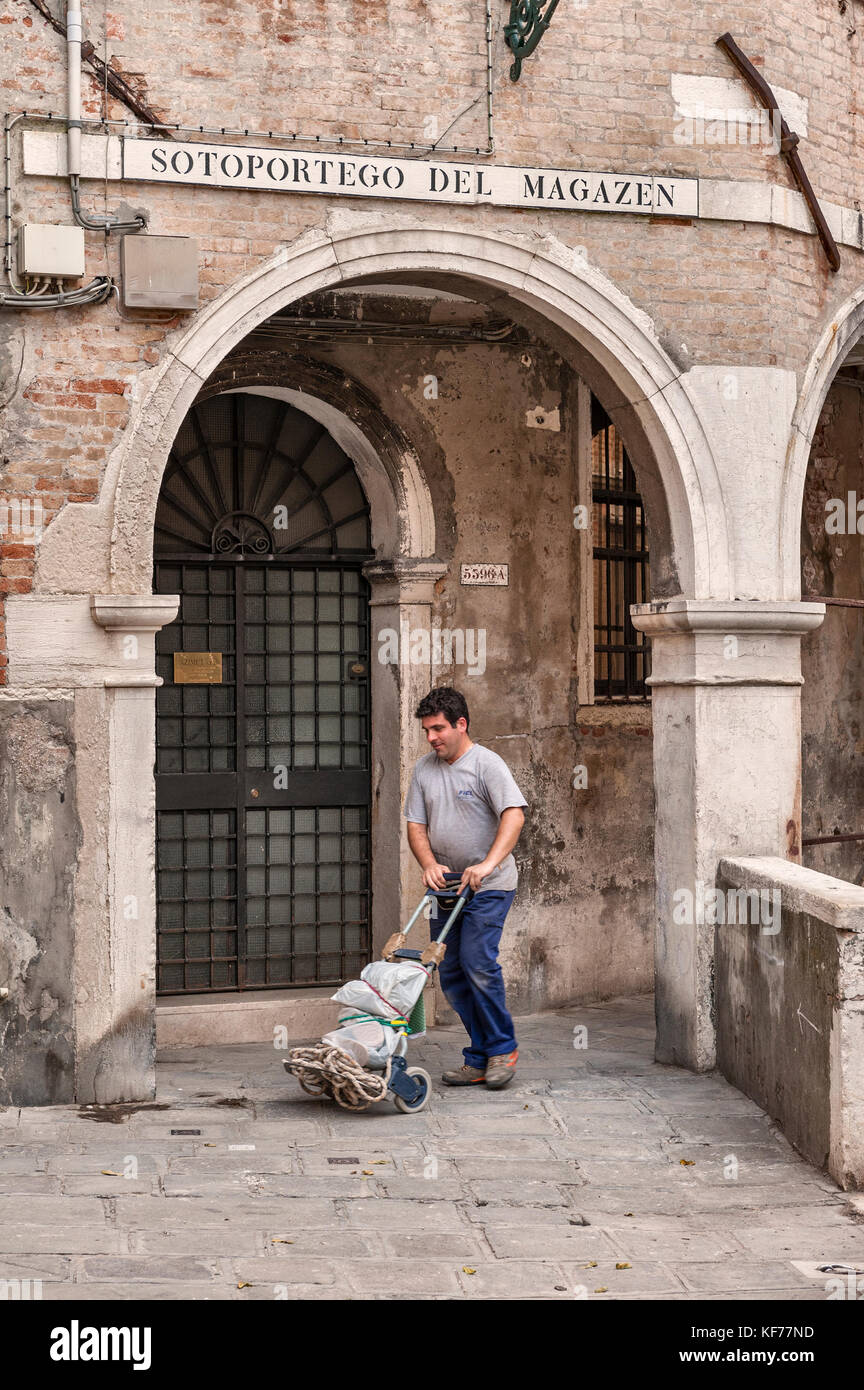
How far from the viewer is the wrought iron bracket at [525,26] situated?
688cm

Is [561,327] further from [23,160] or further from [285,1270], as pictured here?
[285,1270]

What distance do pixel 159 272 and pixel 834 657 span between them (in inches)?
254

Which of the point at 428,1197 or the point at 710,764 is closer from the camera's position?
the point at 428,1197

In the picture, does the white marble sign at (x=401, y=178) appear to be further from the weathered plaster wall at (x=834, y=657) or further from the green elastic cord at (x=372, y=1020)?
the weathered plaster wall at (x=834, y=657)

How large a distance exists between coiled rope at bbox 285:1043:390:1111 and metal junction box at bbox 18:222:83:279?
131 inches

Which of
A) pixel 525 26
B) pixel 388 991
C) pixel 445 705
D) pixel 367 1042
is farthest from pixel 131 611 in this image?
pixel 525 26

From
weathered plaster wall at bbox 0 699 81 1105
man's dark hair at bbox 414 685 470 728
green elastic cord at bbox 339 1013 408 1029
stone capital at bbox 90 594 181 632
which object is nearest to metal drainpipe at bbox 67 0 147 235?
stone capital at bbox 90 594 181 632

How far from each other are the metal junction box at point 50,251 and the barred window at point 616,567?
12.6 feet

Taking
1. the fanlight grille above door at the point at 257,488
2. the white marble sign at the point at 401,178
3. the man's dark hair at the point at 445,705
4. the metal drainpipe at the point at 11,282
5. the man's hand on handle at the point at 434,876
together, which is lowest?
the man's hand on handle at the point at 434,876

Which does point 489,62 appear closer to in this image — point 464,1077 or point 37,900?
point 37,900

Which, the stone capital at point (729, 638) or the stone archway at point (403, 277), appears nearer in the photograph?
the stone archway at point (403, 277)

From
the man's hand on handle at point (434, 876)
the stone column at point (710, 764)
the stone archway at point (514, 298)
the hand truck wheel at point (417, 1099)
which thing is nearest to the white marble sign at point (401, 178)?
the stone archway at point (514, 298)

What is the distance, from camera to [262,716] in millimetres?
8844

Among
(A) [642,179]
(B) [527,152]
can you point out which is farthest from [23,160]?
(A) [642,179]
